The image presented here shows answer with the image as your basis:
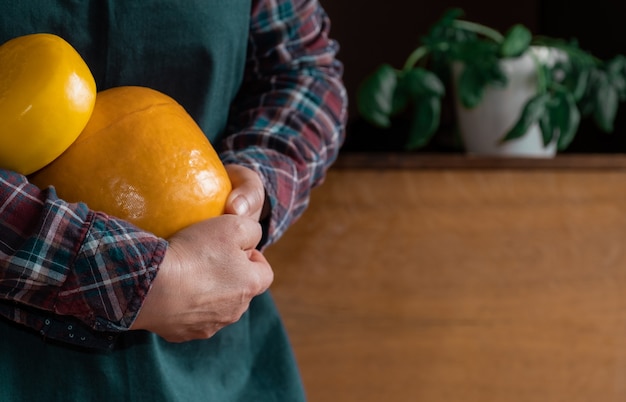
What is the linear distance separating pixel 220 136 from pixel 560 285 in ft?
2.16

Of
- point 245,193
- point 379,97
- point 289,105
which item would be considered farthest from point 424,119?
point 245,193

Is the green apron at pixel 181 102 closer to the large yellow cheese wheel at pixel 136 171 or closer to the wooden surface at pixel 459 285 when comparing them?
the large yellow cheese wheel at pixel 136 171

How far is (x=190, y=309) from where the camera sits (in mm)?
524

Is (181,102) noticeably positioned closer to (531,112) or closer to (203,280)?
(203,280)

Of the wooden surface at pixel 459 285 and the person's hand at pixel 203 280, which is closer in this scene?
the person's hand at pixel 203 280

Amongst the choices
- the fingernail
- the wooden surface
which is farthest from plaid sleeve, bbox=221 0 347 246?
the wooden surface

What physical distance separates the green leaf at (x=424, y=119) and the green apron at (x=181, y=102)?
489mm

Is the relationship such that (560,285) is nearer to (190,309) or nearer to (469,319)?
(469,319)

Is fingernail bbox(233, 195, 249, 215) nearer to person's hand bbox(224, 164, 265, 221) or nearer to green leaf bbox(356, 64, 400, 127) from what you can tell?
person's hand bbox(224, 164, 265, 221)

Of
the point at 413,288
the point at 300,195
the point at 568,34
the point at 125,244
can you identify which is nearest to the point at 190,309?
the point at 125,244

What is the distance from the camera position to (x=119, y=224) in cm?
49

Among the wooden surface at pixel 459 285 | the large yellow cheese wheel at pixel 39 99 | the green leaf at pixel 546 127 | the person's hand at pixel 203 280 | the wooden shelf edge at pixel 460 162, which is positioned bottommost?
the wooden surface at pixel 459 285

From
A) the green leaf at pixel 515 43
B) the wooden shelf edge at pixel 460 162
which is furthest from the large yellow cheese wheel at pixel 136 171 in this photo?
the green leaf at pixel 515 43

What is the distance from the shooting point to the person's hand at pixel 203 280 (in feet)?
1.65
